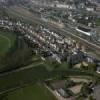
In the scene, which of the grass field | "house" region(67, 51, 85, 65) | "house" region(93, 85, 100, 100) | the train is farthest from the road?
the grass field

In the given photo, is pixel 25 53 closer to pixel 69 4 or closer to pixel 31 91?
pixel 31 91

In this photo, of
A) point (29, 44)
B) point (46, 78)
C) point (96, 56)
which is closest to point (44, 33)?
point (29, 44)

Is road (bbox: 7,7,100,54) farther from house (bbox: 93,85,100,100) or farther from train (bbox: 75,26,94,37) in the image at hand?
house (bbox: 93,85,100,100)

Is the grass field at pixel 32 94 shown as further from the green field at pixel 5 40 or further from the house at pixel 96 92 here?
the green field at pixel 5 40

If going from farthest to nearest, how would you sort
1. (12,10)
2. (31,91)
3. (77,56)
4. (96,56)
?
(12,10), (96,56), (77,56), (31,91)

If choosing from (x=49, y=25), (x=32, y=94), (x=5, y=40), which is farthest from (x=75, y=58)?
(x=49, y=25)

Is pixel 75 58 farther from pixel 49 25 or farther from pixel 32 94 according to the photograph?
pixel 49 25

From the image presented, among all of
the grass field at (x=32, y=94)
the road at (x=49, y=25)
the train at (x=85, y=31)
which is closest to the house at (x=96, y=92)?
the grass field at (x=32, y=94)
